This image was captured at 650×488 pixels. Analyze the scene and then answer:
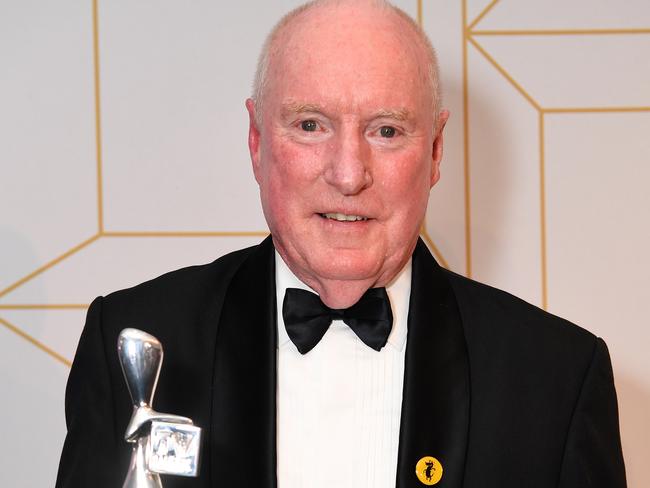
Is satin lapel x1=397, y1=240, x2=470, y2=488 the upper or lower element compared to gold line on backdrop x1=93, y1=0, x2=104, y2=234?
lower

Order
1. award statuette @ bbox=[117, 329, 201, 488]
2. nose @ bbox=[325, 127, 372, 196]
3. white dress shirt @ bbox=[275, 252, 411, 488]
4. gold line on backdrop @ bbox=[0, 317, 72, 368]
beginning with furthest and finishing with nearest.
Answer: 1. gold line on backdrop @ bbox=[0, 317, 72, 368]
2. white dress shirt @ bbox=[275, 252, 411, 488]
3. nose @ bbox=[325, 127, 372, 196]
4. award statuette @ bbox=[117, 329, 201, 488]

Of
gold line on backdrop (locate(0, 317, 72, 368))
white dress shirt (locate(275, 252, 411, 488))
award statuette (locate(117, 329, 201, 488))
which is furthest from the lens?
gold line on backdrop (locate(0, 317, 72, 368))

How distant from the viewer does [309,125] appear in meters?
1.48

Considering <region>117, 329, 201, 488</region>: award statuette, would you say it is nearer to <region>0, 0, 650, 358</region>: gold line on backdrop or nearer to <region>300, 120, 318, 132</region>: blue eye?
<region>300, 120, 318, 132</region>: blue eye

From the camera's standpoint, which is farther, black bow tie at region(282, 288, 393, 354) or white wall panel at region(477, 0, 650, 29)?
white wall panel at region(477, 0, 650, 29)

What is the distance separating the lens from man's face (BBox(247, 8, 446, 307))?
4.78 ft

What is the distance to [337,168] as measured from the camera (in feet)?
4.69

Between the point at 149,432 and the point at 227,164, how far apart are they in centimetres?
117

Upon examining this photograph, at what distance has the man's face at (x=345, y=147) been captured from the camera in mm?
1457

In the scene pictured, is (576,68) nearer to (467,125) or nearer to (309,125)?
(467,125)

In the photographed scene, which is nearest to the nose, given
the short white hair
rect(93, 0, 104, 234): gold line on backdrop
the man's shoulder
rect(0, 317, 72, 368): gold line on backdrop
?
the short white hair

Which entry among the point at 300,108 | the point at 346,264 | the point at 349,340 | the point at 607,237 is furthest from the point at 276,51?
the point at 607,237

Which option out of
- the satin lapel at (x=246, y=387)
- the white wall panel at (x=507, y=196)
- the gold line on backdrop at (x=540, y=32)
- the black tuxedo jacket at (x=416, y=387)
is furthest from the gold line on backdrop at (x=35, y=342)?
the gold line on backdrop at (x=540, y=32)

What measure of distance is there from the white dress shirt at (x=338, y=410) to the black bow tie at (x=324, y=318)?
35mm
